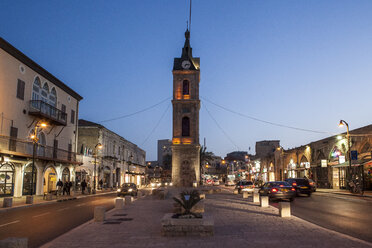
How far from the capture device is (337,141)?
41.4m

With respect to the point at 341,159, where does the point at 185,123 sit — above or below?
above

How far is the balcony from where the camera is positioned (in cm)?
3247

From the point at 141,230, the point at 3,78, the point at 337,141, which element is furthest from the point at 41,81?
the point at 337,141

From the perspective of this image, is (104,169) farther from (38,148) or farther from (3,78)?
(3,78)

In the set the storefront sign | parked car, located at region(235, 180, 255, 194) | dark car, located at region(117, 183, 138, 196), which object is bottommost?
dark car, located at region(117, 183, 138, 196)

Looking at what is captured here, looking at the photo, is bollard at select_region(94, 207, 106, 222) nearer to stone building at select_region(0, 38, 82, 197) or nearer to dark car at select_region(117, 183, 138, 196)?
stone building at select_region(0, 38, 82, 197)

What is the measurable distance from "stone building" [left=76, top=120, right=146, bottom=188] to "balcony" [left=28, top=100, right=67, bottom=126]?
265 inches

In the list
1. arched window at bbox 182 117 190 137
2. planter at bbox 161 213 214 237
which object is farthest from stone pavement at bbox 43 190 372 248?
arched window at bbox 182 117 190 137

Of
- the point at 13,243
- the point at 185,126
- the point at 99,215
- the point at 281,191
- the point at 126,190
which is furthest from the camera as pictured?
the point at 185,126

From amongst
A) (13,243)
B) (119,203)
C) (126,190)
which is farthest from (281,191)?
(13,243)

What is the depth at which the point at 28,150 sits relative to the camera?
31609 millimetres

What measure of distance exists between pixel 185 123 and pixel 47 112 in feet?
82.7

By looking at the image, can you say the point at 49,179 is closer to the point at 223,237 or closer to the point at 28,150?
the point at 28,150

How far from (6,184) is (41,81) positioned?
11.3m
